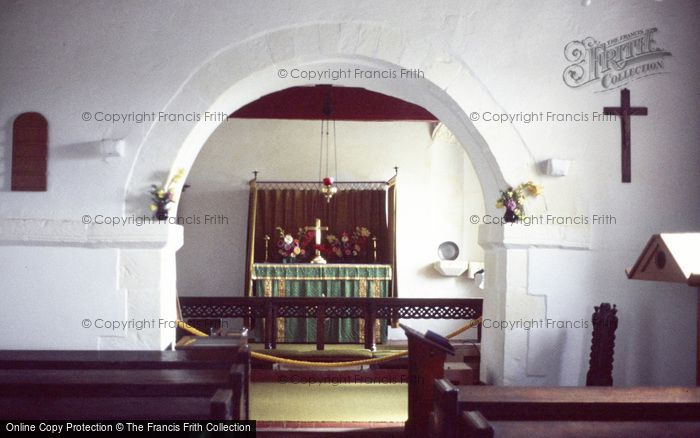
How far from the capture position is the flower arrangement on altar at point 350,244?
32.9 ft

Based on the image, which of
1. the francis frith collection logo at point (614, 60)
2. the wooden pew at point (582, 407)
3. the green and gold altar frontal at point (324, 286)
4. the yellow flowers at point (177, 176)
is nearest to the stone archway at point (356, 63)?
the yellow flowers at point (177, 176)

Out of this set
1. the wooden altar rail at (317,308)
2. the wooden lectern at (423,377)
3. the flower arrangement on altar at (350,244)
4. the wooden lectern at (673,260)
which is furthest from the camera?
the flower arrangement on altar at (350,244)

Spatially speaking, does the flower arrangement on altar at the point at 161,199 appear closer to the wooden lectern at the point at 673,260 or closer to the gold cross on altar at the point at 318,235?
the wooden lectern at the point at 673,260

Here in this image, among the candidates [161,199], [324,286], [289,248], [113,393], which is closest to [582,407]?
[113,393]

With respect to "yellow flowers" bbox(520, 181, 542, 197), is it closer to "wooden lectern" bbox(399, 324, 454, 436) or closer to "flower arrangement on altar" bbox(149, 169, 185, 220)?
"wooden lectern" bbox(399, 324, 454, 436)

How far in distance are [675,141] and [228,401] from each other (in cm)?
422

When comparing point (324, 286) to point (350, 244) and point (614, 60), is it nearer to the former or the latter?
point (350, 244)

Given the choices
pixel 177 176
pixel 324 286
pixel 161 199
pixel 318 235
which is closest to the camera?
pixel 161 199

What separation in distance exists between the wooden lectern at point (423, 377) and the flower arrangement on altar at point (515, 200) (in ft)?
4.34

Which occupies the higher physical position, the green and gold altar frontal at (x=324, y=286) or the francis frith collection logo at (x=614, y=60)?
the francis frith collection logo at (x=614, y=60)

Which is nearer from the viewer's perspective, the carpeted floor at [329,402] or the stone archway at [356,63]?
the stone archway at [356,63]

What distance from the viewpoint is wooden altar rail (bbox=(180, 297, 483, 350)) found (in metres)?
6.23

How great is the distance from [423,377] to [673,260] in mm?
1669

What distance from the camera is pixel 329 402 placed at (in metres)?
5.30
